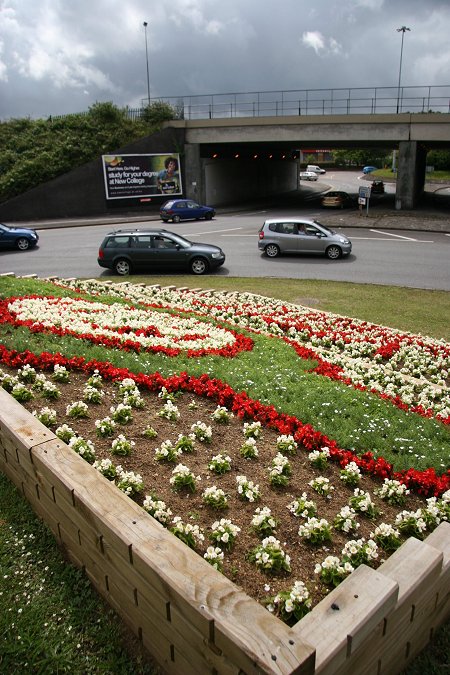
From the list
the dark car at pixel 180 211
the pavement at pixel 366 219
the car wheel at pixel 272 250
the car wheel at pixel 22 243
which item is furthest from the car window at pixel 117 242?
the pavement at pixel 366 219

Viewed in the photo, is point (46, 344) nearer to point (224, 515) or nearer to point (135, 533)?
point (224, 515)

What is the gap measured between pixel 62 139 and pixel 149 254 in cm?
2726

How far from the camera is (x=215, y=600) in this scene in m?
3.06

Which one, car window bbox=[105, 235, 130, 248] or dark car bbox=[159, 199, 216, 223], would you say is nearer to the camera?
car window bbox=[105, 235, 130, 248]

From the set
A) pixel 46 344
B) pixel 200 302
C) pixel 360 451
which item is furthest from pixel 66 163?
pixel 360 451

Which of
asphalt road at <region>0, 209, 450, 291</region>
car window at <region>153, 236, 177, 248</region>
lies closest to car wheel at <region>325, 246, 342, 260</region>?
asphalt road at <region>0, 209, 450, 291</region>

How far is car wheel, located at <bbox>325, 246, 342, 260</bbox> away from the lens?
2414cm

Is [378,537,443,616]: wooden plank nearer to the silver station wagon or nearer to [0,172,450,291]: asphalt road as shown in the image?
[0,172,450,291]: asphalt road

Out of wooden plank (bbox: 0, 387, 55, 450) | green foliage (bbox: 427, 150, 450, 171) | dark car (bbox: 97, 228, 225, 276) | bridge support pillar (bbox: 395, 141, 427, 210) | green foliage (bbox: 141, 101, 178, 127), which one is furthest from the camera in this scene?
green foliage (bbox: 427, 150, 450, 171)

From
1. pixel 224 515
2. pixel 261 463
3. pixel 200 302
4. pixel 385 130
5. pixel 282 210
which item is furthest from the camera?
pixel 282 210

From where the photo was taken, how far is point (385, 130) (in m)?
37.3

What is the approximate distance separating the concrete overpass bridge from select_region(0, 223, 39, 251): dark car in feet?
63.8

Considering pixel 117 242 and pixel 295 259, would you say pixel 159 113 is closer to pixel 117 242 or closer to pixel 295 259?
pixel 295 259

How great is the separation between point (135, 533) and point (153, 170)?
136 ft
